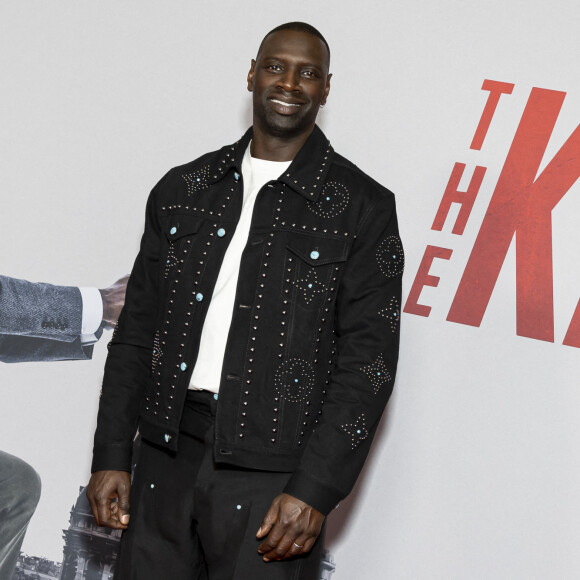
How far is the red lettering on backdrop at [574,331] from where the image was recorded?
2.54m

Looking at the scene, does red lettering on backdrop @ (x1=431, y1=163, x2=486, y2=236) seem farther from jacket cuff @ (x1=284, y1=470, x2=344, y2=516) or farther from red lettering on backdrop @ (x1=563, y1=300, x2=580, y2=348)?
jacket cuff @ (x1=284, y1=470, x2=344, y2=516)

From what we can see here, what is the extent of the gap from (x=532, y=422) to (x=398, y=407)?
40 cm

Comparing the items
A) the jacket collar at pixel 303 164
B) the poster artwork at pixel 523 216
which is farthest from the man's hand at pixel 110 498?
the poster artwork at pixel 523 216

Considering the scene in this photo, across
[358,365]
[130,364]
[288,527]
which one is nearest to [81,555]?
[130,364]

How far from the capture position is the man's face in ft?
6.88

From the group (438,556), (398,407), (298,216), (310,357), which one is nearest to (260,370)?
(310,357)

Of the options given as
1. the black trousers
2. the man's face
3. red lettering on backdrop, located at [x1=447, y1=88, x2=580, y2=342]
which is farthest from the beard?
red lettering on backdrop, located at [x1=447, y1=88, x2=580, y2=342]

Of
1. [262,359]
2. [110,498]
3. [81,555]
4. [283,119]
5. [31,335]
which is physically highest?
[283,119]

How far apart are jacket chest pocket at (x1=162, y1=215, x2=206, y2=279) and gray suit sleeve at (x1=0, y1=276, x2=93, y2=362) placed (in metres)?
1.02

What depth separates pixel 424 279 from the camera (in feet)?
8.80

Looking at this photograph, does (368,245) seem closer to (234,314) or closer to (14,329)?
(234,314)

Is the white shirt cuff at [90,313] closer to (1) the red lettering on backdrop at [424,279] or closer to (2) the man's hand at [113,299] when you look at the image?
(2) the man's hand at [113,299]

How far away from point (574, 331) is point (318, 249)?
964mm

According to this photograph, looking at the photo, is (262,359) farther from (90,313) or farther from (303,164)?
(90,313)
